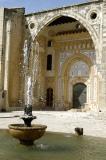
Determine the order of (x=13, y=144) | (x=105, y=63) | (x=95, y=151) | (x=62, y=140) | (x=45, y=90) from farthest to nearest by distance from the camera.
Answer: (x=45, y=90) → (x=105, y=63) → (x=62, y=140) → (x=13, y=144) → (x=95, y=151)

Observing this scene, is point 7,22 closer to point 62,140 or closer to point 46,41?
point 46,41

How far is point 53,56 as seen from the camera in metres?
24.3

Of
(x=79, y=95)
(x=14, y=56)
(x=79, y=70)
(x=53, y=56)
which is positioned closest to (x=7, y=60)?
(x=14, y=56)

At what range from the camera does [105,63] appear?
18.9 meters

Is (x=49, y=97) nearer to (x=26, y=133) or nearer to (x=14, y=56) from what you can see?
(x=14, y=56)

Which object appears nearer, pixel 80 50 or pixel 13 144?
pixel 13 144

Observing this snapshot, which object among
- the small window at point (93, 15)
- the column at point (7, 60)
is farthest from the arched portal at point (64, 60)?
the small window at point (93, 15)

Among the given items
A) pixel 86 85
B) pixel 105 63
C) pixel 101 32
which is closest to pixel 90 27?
pixel 101 32

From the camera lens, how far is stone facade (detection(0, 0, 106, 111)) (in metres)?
21.5

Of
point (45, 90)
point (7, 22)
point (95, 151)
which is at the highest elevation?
point (7, 22)

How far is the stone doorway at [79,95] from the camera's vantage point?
22969 millimetres

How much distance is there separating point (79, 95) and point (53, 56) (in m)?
3.48

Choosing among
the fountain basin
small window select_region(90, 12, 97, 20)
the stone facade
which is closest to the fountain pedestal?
the fountain basin

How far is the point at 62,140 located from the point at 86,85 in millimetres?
13675
